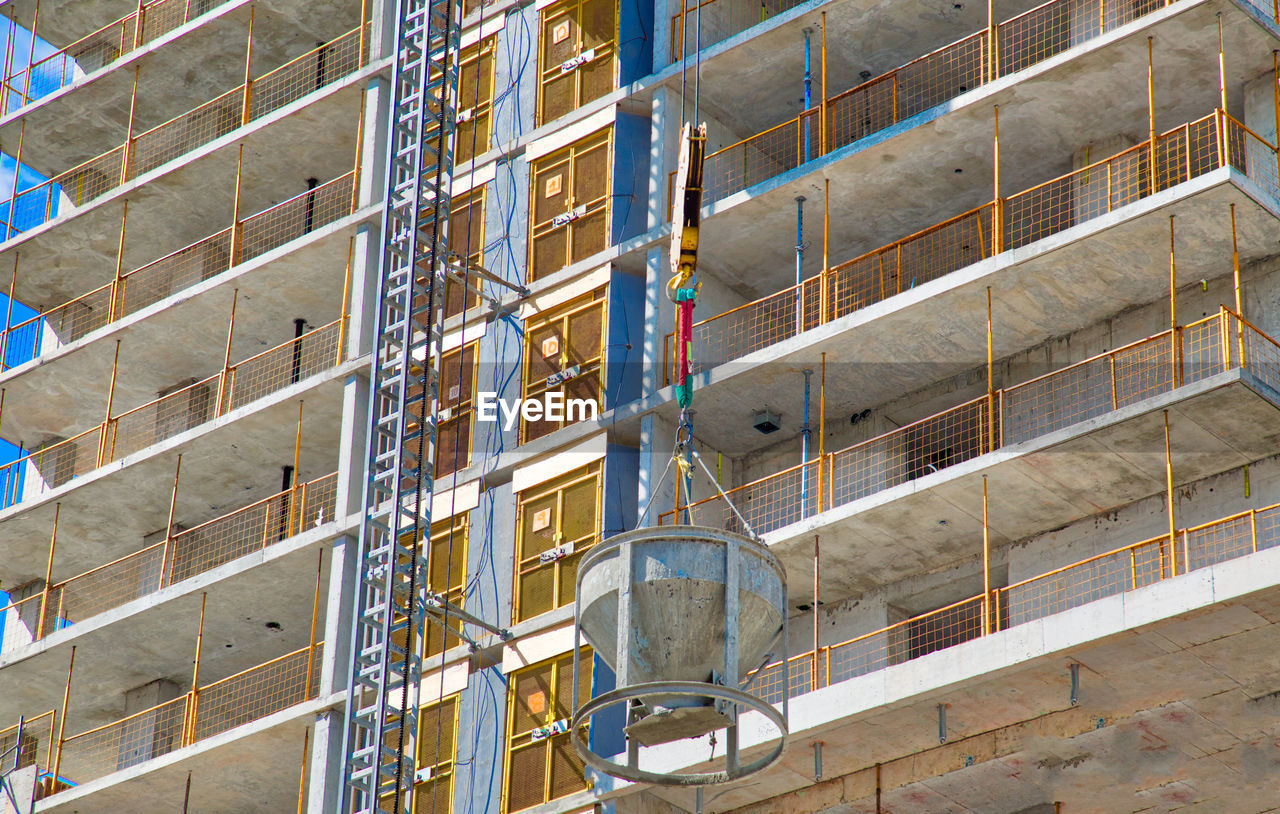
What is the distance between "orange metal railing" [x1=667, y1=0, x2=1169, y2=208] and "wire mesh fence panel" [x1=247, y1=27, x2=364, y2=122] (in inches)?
340

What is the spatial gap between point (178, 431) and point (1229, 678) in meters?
23.6

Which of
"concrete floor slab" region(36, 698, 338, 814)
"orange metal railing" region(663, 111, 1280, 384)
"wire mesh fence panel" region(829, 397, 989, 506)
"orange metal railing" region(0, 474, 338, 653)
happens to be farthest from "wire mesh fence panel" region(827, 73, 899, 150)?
"concrete floor slab" region(36, 698, 338, 814)

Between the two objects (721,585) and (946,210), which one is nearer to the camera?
(721,585)

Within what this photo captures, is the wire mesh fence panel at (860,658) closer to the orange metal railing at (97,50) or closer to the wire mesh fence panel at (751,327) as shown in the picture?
the wire mesh fence panel at (751,327)

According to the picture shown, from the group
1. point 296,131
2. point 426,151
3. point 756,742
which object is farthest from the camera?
point 296,131

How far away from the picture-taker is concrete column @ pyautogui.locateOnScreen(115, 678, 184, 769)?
45562 millimetres

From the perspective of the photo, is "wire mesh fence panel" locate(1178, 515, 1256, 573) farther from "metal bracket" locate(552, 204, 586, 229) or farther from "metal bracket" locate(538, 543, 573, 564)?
"metal bracket" locate(552, 204, 586, 229)

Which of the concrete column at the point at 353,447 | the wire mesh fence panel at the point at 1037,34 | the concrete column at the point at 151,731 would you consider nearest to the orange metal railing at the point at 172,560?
the concrete column at the point at 353,447

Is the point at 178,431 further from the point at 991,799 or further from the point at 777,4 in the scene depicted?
the point at 991,799

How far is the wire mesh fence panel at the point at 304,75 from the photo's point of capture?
4797 centimetres

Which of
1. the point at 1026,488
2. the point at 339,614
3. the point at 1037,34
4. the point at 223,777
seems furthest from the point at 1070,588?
the point at 223,777

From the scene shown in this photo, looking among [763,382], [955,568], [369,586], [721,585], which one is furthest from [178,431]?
[721,585]

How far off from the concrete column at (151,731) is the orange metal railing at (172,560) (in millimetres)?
1956

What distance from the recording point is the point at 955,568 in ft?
122
